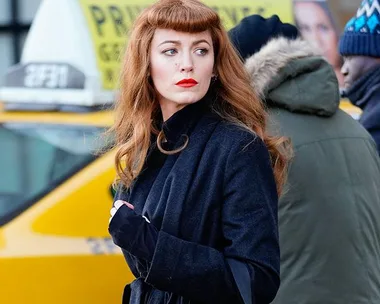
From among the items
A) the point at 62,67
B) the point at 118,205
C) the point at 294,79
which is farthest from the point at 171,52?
the point at 62,67

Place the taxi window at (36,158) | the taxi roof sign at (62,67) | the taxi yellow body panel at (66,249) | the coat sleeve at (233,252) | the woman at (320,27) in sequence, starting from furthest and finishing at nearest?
the woman at (320,27) → the taxi roof sign at (62,67) → the taxi window at (36,158) → the taxi yellow body panel at (66,249) → the coat sleeve at (233,252)

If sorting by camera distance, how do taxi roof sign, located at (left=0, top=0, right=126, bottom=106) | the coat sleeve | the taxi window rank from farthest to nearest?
taxi roof sign, located at (left=0, top=0, right=126, bottom=106)
the taxi window
the coat sleeve

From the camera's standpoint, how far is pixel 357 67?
4195 mm

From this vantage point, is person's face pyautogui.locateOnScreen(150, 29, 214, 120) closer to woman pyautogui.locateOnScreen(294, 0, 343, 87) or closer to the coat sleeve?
the coat sleeve

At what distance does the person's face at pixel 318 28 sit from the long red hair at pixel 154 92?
3.13 metres

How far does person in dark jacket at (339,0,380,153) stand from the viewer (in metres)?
4.06

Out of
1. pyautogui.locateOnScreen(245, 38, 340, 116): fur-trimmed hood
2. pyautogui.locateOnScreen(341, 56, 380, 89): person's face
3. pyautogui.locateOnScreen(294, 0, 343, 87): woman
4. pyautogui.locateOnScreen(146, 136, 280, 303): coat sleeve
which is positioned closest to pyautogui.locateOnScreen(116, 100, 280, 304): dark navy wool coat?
pyautogui.locateOnScreen(146, 136, 280, 303): coat sleeve

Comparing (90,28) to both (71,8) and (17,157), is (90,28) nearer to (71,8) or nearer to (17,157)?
(71,8)

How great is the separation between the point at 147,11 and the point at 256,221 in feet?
1.79

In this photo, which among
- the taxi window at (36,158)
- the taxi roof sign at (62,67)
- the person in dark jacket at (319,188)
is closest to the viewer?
the person in dark jacket at (319,188)

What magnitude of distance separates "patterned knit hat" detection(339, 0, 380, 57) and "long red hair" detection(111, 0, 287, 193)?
1.68 metres

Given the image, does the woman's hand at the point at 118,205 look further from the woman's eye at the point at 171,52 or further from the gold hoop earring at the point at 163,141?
the woman's eye at the point at 171,52

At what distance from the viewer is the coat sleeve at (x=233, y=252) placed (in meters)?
2.29

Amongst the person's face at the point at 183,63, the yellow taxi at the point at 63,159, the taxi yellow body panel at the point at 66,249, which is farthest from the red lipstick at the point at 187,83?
the taxi yellow body panel at the point at 66,249
